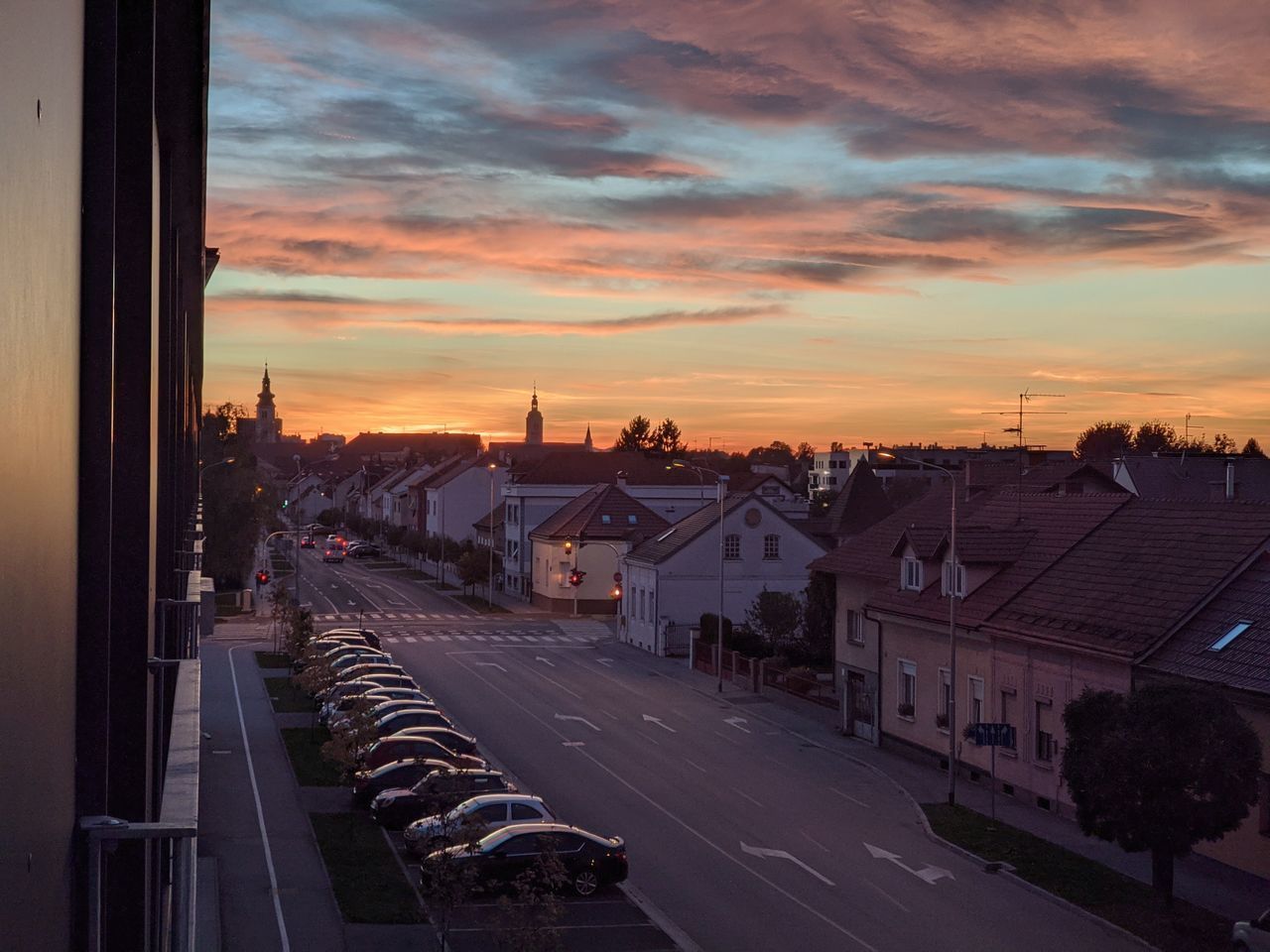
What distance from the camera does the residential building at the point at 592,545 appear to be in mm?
77250

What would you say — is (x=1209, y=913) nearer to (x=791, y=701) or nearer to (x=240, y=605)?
(x=791, y=701)

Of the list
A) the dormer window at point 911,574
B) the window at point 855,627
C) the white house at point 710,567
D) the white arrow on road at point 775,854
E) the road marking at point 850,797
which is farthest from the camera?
the white house at point 710,567

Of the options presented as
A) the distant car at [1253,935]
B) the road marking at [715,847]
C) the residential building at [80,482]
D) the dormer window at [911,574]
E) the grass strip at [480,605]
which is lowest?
the grass strip at [480,605]

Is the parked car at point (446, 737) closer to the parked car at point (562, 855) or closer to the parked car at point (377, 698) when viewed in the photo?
the parked car at point (377, 698)

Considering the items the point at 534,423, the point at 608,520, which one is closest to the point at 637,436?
the point at 534,423

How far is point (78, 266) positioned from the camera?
2.97 metres

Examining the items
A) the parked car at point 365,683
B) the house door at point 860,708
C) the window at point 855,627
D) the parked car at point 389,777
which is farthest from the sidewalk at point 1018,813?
the parked car at point 389,777

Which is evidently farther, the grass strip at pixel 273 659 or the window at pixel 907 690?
the grass strip at pixel 273 659

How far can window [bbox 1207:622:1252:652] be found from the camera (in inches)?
1031

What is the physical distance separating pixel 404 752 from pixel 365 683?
9.70m

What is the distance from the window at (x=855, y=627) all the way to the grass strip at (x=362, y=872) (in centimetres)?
1914

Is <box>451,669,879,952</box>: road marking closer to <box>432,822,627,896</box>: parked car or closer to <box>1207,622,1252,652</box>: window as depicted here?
<box>432,822,627,896</box>: parked car

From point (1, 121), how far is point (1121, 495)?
119ft

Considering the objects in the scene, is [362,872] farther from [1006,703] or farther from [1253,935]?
[1006,703]
